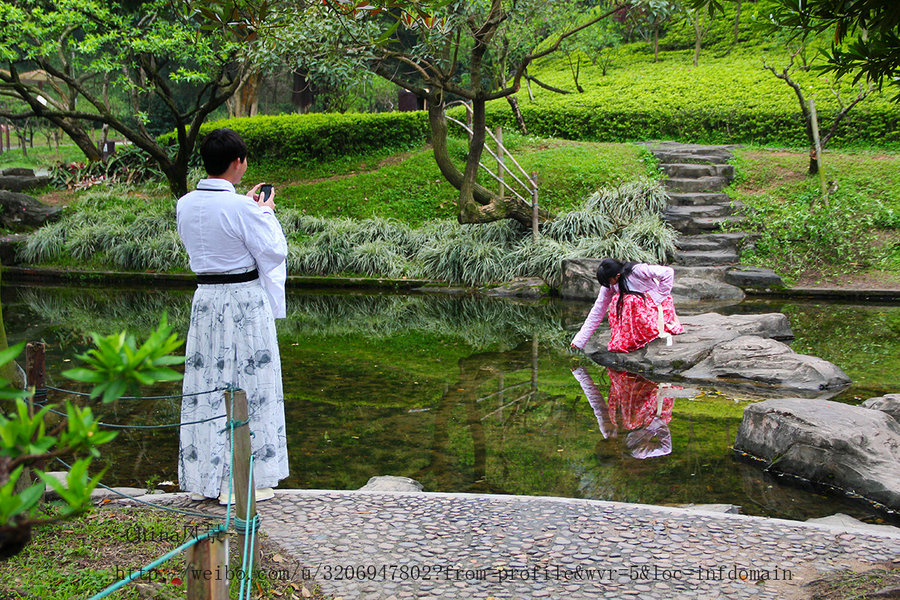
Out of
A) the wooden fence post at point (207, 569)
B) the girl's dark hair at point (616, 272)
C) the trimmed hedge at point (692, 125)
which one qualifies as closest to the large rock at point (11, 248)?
the trimmed hedge at point (692, 125)

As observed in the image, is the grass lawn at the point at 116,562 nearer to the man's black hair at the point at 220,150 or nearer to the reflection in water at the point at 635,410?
the man's black hair at the point at 220,150

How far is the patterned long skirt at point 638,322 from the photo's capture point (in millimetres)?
7676

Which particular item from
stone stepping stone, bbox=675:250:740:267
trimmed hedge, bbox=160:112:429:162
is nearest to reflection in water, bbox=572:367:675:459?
stone stepping stone, bbox=675:250:740:267

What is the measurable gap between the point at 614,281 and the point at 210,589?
19.7 feet

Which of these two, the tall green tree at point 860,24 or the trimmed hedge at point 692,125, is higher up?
the trimmed hedge at point 692,125

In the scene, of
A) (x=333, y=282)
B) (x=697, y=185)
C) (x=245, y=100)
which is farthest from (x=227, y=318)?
(x=245, y=100)

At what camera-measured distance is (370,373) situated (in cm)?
759

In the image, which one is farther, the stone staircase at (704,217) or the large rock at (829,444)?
the stone staircase at (704,217)

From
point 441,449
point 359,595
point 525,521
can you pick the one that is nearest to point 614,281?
point 441,449

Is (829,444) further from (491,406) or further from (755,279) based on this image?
(755,279)

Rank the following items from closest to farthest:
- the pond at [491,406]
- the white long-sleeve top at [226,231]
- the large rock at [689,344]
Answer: the white long-sleeve top at [226,231], the pond at [491,406], the large rock at [689,344]

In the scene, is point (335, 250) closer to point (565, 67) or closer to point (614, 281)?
point (614, 281)

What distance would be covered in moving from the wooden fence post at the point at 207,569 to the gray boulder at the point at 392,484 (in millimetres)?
2033

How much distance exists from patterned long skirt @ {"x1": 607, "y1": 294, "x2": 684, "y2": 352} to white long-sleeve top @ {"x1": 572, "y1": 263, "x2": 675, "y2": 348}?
0.08 metres
